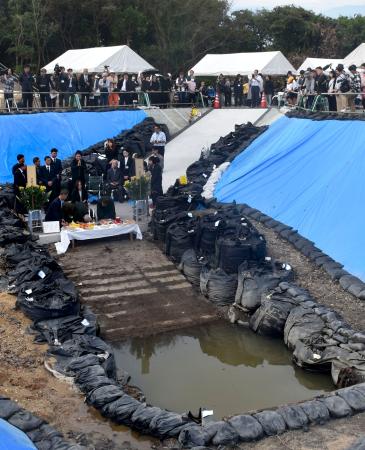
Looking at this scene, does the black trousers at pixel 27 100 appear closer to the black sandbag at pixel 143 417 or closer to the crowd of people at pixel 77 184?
the crowd of people at pixel 77 184

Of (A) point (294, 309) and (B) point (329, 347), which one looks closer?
(B) point (329, 347)

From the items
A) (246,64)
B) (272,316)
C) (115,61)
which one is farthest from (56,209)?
(246,64)

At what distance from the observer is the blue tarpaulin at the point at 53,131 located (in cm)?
1814

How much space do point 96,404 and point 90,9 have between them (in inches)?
1334

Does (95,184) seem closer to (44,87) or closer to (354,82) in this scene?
(354,82)

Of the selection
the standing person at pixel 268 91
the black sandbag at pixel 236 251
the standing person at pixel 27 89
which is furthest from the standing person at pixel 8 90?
the black sandbag at pixel 236 251

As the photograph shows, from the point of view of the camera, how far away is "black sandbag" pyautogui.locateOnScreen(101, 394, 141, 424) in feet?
21.4

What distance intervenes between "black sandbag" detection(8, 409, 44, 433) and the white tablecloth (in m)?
6.21

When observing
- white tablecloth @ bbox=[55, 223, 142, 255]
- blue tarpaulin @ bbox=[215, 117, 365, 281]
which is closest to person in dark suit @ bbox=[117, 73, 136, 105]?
blue tarpaulin @ bbox=[215, 117, 365, 281]

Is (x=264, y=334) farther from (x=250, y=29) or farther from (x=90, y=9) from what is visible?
(x=250, y=29)

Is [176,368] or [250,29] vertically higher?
[250,29]

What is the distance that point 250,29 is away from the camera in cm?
4353

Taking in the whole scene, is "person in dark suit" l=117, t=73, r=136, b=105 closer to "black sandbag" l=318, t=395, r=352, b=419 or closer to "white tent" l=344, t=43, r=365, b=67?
"white tent" l=344, t=43, r=365, b=67

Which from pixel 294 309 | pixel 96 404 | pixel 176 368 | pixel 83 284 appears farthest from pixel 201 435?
pixel 83 284
